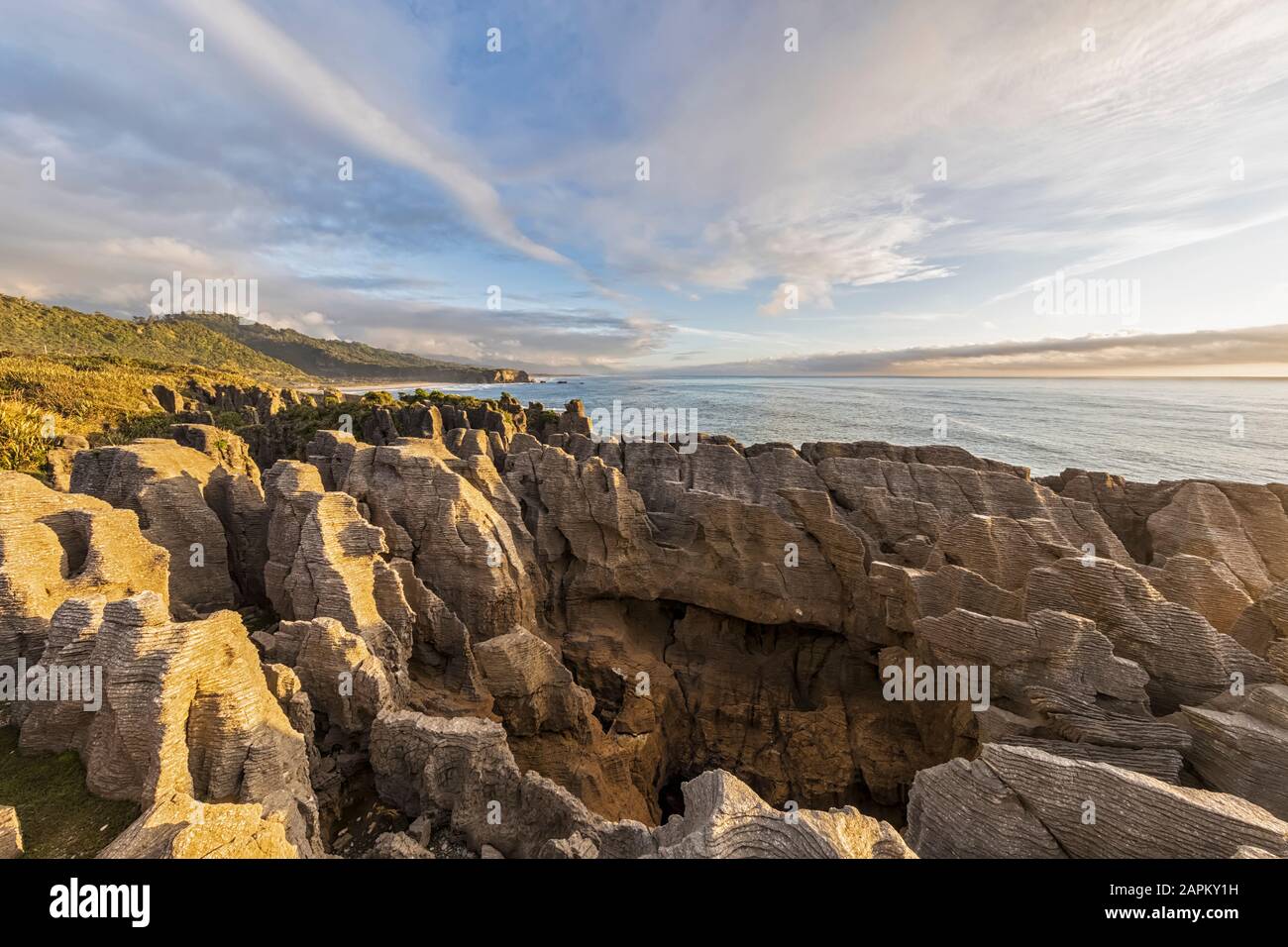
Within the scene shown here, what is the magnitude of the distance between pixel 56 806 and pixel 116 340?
156881mm

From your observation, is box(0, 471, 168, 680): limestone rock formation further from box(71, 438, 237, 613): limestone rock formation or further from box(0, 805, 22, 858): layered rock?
box(0, 805, 22, 858): layered rock

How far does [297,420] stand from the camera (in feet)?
142

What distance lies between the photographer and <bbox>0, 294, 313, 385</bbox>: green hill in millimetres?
89375

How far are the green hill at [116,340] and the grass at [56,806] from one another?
9607 centimetres

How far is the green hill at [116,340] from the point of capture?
89375 millimetres

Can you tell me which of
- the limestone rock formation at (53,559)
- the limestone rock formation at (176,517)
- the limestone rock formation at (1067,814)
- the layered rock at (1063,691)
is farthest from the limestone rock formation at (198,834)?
the layered rock at (1063,691)

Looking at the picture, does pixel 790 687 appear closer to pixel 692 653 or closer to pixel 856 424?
pixel 692 653

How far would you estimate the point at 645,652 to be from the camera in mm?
21250

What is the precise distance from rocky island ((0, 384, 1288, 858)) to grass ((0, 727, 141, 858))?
198mm

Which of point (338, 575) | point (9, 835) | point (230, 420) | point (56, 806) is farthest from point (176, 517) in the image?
point (230, 420)

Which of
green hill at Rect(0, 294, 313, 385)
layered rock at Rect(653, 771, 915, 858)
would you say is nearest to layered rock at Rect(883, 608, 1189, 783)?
layered rock at Rect(653, 771, 915, 858)

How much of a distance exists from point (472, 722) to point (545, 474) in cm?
1319

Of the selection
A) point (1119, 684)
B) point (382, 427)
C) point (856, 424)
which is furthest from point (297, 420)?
point (856, 424)

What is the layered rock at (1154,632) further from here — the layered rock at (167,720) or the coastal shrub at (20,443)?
the coastal shrub at (20,443)
